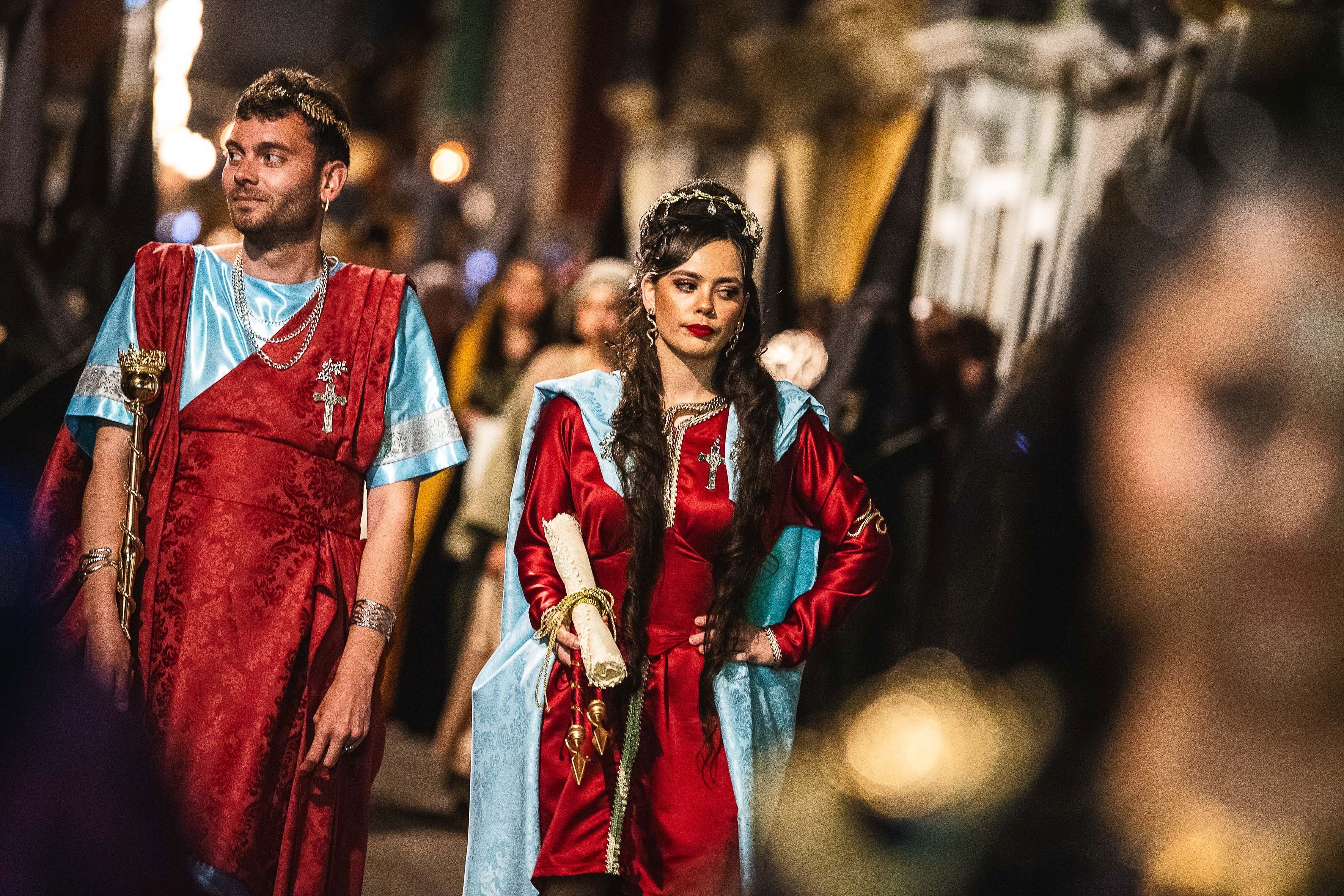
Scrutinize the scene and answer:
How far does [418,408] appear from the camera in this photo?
296 cm

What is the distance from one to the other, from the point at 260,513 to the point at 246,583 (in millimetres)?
137

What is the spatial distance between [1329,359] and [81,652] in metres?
2.21

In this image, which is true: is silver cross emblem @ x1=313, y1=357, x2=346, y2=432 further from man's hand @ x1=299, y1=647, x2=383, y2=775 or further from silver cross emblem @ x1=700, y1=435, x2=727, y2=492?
silver cross emblem @ x1=700, y1=435, x2=727, y2=492

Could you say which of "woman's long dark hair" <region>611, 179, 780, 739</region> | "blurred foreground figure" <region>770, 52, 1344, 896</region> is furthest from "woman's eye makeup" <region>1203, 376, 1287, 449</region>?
"woman's long dark hair" <region>611, 179, 780, 739</region>

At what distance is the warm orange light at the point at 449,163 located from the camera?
12945 mm

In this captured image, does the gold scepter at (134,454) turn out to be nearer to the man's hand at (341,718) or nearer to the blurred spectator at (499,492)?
the man's hand at (341,718)

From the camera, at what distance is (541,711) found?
3.07 m

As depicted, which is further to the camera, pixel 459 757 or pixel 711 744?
pixel 459 757

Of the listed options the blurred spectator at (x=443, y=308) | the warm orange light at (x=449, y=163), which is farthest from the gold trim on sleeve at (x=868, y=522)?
the warm orange light at (x=449, y=163)

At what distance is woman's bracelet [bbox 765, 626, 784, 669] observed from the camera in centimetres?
310

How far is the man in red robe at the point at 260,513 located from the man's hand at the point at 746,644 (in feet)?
2.13

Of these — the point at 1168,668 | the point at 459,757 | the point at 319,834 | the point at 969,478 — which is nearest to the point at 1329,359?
the point at 1168,668

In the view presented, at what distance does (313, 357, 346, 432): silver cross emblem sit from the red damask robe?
11 millimetres

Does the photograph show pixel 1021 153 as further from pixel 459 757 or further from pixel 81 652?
pixel 81 652
